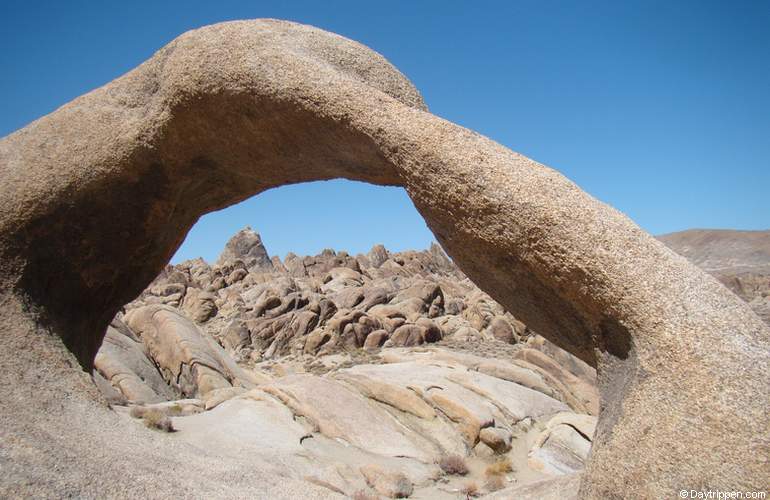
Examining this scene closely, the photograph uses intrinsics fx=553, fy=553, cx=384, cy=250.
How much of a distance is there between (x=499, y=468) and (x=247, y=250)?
2426 inches

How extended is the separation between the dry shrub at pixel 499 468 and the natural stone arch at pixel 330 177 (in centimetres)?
566

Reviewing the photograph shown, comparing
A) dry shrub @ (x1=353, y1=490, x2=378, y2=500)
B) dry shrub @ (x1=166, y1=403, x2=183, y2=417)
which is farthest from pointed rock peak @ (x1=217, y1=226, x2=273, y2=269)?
dry shrub @ (x1=353, y1=490, x2=378, y2=500)

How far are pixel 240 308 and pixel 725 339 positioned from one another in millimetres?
30469

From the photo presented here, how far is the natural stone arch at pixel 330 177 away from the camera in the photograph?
325cm

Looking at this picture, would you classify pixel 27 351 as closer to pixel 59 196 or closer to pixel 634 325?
pixel 59 196

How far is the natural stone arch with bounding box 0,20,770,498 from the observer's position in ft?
10.7

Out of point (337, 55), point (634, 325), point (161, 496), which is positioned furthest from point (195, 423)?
point (634, 325)

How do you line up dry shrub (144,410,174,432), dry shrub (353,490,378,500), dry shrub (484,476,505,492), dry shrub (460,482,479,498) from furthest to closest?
1. dry shrub (484,476,505,492)
2. dry shrub (460,482,479,498)
3. dry shrub (144,410,174,432)
4. dry shrub (353,490,378,500)

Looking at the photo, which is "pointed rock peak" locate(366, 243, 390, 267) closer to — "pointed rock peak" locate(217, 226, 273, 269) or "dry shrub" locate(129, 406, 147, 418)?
"pointed rock peak" locate(217, 226, 273, 269)

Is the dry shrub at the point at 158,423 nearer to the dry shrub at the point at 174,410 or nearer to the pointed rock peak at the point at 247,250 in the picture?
the dry shrub at the point at 174,410

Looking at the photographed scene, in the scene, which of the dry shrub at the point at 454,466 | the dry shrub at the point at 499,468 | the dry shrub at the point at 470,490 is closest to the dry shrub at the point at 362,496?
the dry shrub at the point at 470,490

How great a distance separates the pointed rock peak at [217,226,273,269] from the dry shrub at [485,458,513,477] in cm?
5777

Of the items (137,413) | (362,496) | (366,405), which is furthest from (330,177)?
(137,413)

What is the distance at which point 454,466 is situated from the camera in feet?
29.9
